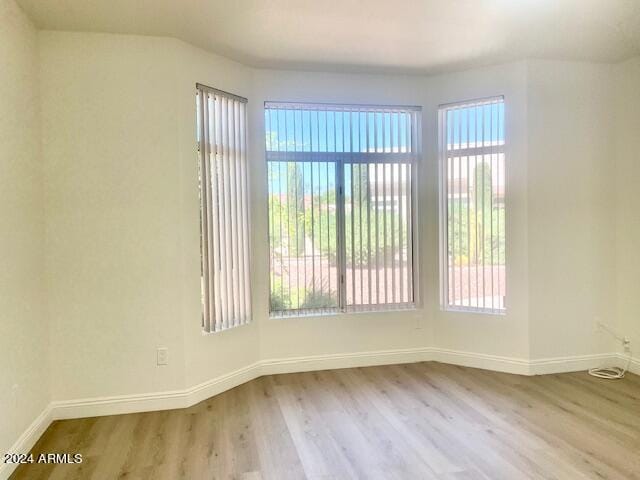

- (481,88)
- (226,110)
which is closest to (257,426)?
(226,110)

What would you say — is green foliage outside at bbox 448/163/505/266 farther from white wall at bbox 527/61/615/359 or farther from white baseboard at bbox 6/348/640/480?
white baseboard at bbox 6/348/640/480

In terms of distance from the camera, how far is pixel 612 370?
3.83 metres

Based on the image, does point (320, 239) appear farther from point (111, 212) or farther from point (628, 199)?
point (628, 199)

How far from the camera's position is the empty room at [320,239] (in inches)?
103

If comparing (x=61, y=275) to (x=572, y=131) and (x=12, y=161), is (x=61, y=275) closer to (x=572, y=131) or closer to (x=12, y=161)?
(x=12, y=161)

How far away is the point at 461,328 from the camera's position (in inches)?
160

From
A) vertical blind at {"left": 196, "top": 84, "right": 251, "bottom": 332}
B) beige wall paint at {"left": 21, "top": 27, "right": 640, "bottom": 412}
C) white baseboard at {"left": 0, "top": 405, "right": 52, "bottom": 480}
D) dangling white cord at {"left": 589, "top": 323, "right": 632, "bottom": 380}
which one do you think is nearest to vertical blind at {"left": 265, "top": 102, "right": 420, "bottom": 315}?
beige wall paint at {"left": 21, "top": 27, "right": 640, "bottom": 412}

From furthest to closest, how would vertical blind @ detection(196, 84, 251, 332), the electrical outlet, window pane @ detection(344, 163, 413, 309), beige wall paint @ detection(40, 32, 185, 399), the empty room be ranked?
window pane @ detection(344, 163, 413, 309), vertical blind @ detection(196, 84, 251, 332), the electrical outlet, beige wall paint @ detection(40, 32, 185, 399), the empty room

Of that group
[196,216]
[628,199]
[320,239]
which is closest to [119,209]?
[196,216]

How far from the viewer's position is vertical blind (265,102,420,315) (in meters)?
3.86

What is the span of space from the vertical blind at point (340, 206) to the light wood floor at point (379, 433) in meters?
0.83

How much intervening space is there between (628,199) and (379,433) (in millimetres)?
2966

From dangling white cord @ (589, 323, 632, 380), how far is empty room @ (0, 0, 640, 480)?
0.06 feet

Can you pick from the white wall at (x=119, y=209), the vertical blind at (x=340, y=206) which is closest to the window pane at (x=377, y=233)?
the vertical blind at (x=340, y=206)
